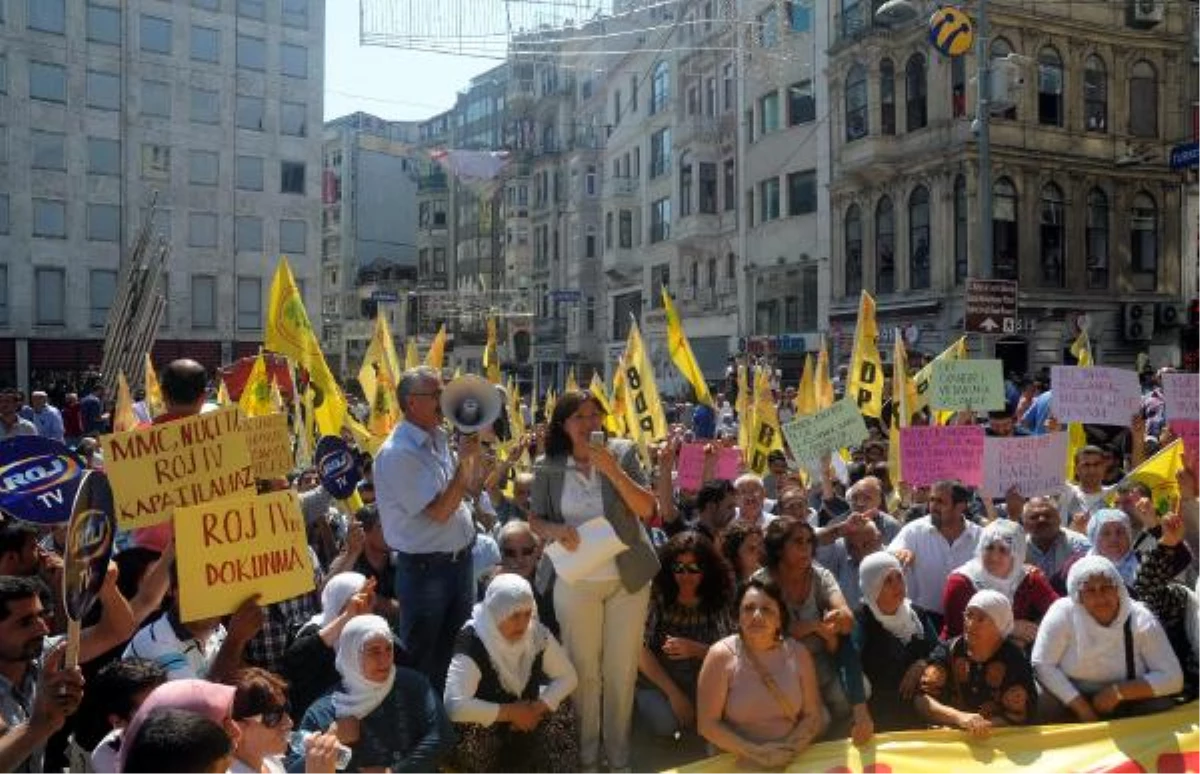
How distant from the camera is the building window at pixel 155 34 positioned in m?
46.8

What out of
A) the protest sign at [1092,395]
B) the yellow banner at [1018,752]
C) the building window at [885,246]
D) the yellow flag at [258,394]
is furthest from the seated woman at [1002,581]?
the building window at [885,246]

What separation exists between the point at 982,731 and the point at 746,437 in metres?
6.35

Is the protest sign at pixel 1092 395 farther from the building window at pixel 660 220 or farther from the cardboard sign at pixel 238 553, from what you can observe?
the building window at pixel 660 220

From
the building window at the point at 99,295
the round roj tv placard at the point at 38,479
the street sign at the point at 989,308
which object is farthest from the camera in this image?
the building window at the point at 99,295

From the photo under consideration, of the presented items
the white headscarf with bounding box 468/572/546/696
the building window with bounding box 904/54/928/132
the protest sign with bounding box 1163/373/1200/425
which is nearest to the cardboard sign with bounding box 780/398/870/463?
the protest sign with bounding box 1163/373/1200/425

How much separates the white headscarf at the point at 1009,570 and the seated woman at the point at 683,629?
1.37 metres

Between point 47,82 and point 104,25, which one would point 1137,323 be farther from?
point 47,82

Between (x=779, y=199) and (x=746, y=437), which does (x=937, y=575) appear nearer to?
(x=746, y=437)

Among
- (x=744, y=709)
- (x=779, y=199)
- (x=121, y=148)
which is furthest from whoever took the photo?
(x=121, y=148)

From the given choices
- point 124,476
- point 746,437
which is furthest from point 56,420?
point 124,476

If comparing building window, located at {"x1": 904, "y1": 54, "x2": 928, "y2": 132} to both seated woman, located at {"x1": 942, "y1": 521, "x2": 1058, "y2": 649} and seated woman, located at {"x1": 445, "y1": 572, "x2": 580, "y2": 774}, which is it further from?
seated woman, located at {"x1": 445, "y1": 572, "x2": 580, "y2": 774}

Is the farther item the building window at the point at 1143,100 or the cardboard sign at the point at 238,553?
the building window at the point at 1143,100

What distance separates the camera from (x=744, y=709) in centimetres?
567

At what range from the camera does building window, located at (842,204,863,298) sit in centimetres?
3350
